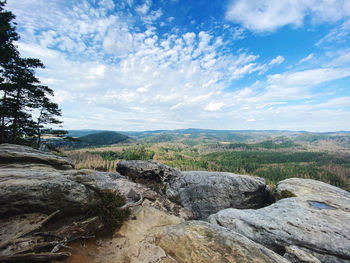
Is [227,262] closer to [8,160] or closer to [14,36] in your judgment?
[8,160]

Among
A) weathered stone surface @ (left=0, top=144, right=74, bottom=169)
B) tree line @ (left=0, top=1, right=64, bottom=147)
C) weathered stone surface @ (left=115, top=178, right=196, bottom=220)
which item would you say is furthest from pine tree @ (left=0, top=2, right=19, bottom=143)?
weathered stone surface @ (left=115, top=178, right=196, bottom=220)

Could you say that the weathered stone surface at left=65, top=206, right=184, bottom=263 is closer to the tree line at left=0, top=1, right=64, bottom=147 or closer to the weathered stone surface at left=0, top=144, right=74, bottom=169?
the weathered stone surface at left=0, top=144, right=74, bottom=169

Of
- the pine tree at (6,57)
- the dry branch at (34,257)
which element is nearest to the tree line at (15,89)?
the pine tree at (6,57)

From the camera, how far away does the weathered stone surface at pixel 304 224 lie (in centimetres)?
890

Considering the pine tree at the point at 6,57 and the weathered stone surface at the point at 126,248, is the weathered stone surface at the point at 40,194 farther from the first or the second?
the pine tree at the point at 6,57

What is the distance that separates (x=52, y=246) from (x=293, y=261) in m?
12.6

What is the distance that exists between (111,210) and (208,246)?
5.90m

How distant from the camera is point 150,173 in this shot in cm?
1933

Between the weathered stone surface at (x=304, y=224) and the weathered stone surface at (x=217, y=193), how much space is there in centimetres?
459

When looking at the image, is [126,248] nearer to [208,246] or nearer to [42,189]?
[208,246]

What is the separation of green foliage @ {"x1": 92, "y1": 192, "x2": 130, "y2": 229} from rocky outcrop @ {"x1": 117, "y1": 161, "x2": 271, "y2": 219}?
29.9ft

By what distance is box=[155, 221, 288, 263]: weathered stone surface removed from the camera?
20.0 feet

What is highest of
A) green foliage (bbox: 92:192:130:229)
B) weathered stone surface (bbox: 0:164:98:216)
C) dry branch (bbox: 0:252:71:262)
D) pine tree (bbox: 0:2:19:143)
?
pine tree (bbox: 0:2:19:143)

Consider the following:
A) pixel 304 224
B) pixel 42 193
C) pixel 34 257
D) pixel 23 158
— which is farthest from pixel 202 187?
pixel 23 158
